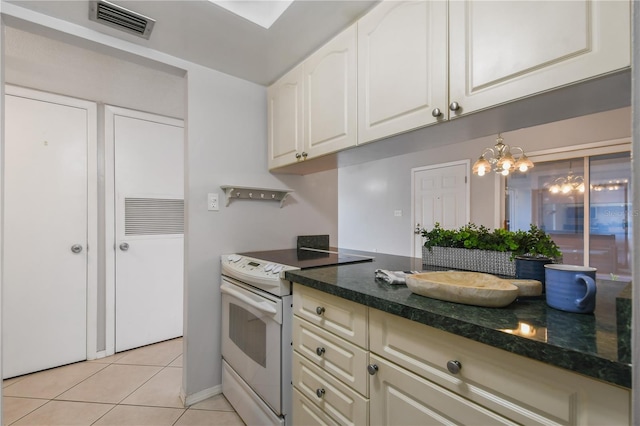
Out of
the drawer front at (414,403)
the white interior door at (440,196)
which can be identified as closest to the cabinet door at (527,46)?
the drawer front at (414,403)

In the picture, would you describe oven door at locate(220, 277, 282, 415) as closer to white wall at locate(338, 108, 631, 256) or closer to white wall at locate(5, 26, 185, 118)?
white wall at locate(5, 26, 185, 118)

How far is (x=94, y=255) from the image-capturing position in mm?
2355

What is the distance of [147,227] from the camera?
2.60 meters

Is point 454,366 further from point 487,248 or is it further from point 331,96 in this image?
point 331,96

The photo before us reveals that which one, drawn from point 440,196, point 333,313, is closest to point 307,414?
point 333,313

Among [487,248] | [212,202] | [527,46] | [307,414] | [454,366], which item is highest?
[527,46]

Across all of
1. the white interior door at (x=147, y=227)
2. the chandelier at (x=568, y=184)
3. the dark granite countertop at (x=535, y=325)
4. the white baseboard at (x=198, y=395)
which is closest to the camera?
the dark granite countertop at (x=535, y=325)

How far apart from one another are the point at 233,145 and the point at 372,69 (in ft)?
3.65

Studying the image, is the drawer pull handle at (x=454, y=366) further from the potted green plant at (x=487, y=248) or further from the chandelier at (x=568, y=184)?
the chandelier at (x=568, y=184)

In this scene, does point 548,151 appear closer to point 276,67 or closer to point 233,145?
point 276,67

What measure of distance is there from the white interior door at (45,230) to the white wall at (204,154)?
0.26 metres

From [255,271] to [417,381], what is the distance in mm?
908

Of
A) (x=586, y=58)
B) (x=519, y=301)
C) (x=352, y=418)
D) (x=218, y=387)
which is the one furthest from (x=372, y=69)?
(x=218, y=387)

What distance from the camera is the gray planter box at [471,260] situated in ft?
3.84
